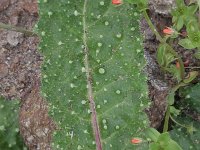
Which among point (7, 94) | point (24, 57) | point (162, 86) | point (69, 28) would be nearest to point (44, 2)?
point (69, 28)

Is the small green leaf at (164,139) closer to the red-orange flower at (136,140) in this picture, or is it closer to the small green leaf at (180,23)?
the red-orange flower at (136,140)

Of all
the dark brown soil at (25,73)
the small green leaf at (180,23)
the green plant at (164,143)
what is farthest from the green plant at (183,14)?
the dark brown soil at (25,73)

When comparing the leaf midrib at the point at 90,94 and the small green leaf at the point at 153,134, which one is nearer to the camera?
the small green leaf at the point at 153,134

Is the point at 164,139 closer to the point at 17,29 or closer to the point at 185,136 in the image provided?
the point at 185,136

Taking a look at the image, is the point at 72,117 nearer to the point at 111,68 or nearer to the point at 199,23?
the point at 111,68

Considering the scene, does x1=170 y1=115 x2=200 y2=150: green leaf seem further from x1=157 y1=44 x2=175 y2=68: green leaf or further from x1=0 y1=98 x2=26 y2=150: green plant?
→ x1=0 y1=98 x2=26 y2=150: green plant

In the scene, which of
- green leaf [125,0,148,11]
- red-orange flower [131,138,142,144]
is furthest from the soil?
green leaf [125,0,148,11]
